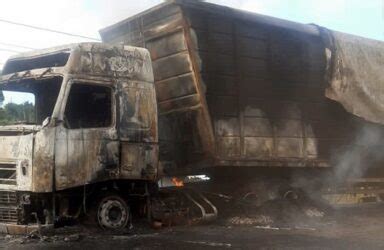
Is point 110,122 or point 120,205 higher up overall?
point 110,122

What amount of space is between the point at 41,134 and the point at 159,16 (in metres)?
2.73

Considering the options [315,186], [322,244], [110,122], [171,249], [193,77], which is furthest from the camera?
[315,186]

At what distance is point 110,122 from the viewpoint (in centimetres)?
679

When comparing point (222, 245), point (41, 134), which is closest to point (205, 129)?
point (222, 245)

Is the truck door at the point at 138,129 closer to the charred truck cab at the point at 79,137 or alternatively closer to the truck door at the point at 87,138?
the charred truck cab at the point at 79,137

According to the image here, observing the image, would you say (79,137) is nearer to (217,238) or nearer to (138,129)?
(138,129)

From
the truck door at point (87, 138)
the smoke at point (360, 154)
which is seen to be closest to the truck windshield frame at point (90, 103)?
the truck door at point (87, 138)

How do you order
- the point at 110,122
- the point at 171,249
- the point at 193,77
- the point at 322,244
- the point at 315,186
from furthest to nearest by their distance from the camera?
the point at 315,186 → the point at 193,77 → the point at 110,122 → the point at 322,244 → the point at 171,249

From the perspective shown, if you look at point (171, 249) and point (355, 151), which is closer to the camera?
point (171, 249)

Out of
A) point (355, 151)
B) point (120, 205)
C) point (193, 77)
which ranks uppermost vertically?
point (193, 77)

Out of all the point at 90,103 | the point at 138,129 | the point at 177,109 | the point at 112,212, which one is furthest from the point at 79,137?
the point at 177,109

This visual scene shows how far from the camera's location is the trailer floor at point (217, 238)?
19.8 feet

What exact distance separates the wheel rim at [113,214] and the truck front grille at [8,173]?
45.9 inches

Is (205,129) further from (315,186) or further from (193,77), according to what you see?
(315,186)
